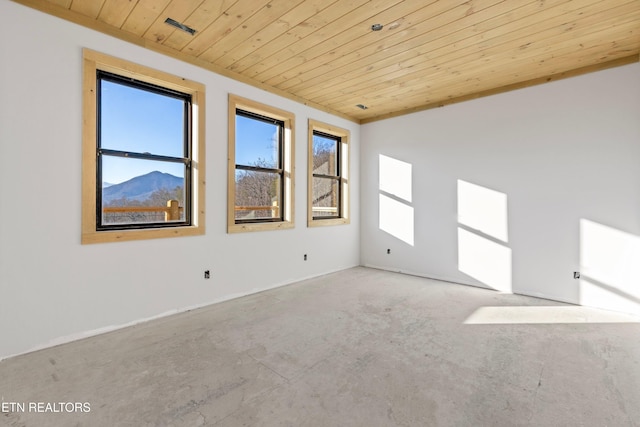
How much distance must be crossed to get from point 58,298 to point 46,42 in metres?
2.08

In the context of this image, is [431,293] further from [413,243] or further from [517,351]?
[517,351]

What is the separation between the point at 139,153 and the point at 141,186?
1.08ft

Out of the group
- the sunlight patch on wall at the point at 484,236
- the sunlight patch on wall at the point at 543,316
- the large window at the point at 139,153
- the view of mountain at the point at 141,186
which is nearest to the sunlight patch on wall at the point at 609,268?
the sunlight patch on wall at the point at 543,316

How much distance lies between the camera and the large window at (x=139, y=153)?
2680 mm

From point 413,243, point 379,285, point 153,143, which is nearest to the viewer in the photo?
point 153,143

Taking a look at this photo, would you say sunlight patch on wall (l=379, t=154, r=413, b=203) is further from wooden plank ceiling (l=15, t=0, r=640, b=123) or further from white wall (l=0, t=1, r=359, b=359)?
white wall (l=0, t=1, r=359, b=359)

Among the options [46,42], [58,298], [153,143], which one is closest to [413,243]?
[153,143]

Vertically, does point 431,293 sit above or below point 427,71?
below

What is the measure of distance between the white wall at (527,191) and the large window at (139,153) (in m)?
3.24

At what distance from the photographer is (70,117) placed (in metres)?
2.56

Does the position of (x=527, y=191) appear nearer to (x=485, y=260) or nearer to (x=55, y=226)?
(x=485, y=260)

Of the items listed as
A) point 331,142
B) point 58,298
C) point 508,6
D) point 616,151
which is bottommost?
point 58,298

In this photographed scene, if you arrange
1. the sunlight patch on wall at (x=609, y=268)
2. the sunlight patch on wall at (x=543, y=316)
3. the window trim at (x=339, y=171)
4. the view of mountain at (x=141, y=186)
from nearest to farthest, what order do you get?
the view of mountain at (x=141, y=186)
the sunlight patch on wall at (x=543, y=316)
the sunlight patch on wall at (x=609, y=268)
the window trim at (x=339, y=171)

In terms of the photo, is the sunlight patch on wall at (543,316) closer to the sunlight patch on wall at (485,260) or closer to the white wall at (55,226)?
the sunlight patch on wall at (485,260)
